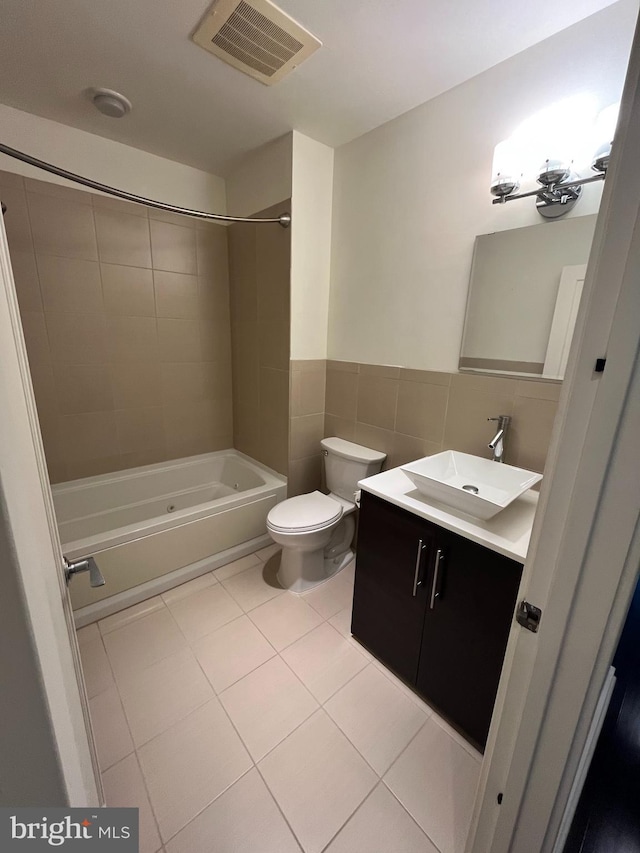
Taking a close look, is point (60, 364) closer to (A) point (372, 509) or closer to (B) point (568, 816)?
(A) point (372, 509)

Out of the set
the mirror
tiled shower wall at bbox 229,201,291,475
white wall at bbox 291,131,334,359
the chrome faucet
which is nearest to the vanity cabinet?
the chrome faucet

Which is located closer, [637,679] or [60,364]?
[637,679]

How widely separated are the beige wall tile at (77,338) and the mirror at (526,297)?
213 cm

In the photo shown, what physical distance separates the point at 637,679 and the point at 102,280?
323 centimetres

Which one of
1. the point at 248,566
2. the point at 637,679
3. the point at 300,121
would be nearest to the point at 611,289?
the point at 637,679

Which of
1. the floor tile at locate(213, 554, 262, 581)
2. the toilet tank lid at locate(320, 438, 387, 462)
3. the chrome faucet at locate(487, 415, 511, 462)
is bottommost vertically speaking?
the floor tile at locate(213, 554, 262, 581)

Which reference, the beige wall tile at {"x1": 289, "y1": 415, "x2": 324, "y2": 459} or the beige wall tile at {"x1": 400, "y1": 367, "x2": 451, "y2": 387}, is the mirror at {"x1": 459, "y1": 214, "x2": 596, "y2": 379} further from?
the beige wall tile at {"x1": 289, "y1": 415, "x2": 324, "y2": 459}

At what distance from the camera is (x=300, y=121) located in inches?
68.4

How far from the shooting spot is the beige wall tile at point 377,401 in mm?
1896

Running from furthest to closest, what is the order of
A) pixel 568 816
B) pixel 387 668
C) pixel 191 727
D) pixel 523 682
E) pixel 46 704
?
pixel 387 668 < pixel 191 727 < pixel 568 816 < pixel 523 682 < pixel 46 704

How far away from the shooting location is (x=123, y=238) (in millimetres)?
2115

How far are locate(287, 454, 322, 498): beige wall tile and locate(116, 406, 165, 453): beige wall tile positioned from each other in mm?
1022

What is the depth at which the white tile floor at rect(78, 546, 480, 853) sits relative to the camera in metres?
1.00

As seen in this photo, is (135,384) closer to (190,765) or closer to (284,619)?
(284,619)
